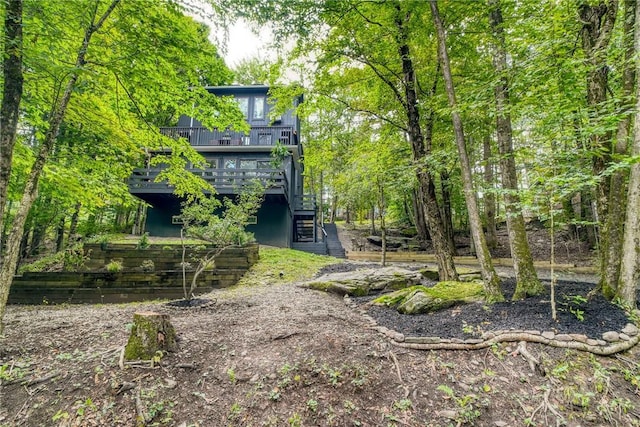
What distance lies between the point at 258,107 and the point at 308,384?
584 inches

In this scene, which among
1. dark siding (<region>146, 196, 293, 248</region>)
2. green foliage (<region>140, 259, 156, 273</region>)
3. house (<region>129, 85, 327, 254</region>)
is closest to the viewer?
green foliage (<region>140, 259, 156, 273</region>)

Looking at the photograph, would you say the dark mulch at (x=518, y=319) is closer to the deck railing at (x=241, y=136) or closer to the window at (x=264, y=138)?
the deck railing at (x=241, y=136)

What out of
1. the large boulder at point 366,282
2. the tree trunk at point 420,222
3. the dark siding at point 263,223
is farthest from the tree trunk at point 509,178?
the tree trunk at point 420,222

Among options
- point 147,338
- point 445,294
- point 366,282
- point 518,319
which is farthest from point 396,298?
point 147,338

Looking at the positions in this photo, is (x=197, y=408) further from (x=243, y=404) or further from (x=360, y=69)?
(x=360, y=69)

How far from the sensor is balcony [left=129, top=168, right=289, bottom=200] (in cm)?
1209

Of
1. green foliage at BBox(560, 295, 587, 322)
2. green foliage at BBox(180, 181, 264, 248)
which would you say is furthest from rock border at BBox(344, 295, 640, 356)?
green foliage at BBox(180, 181, 264, 248)

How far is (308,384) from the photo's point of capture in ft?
8.32

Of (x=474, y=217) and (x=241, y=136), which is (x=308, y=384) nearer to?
(x=474, y=217)

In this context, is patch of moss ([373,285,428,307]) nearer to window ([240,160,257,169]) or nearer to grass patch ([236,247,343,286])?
grass patch ([236,247,343,286])

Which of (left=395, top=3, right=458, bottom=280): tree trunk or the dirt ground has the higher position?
(left=395, top=3, right=458, bottom=280): tree trunk

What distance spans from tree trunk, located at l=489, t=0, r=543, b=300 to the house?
9110mm

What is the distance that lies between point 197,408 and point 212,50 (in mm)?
4467

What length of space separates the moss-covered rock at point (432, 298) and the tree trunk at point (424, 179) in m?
0.77
